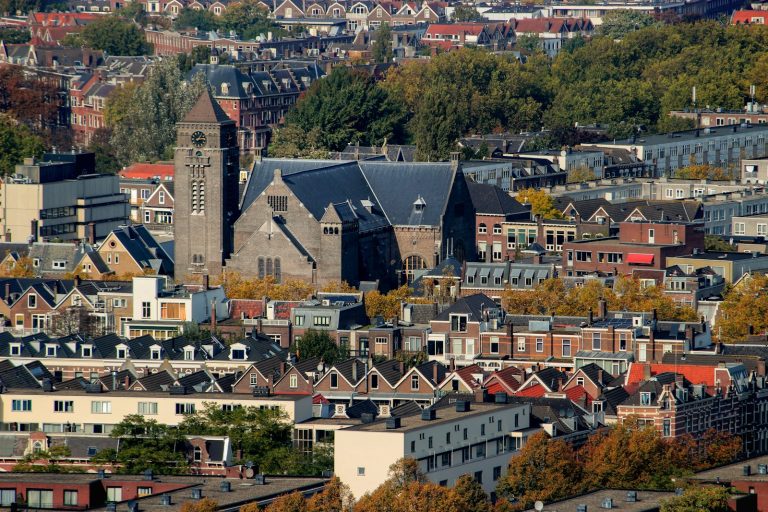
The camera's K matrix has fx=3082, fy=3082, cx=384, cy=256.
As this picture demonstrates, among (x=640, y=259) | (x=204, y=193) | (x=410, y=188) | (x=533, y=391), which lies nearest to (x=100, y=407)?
(x=533, y=391)

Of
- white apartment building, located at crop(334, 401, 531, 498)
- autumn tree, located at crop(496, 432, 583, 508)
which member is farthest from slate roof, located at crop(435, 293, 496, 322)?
autumn tree, located at crop(496, 432, 583, 508)

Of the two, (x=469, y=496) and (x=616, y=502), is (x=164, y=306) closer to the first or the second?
(x=469, y=496)

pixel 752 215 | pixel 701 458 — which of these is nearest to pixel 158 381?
pixel 701 458

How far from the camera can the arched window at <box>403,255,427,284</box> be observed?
15538cm

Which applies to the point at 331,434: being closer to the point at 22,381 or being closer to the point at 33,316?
the point at 22,381

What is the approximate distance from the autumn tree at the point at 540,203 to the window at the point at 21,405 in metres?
61.9

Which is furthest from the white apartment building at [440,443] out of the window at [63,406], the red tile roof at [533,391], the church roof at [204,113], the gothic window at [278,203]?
the church roof at [204,113]

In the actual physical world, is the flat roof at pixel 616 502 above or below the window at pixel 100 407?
below

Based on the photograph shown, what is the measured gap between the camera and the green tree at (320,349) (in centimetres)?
13012

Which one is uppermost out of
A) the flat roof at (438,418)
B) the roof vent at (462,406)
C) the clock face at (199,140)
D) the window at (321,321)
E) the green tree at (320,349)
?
the clock face at (199,140)

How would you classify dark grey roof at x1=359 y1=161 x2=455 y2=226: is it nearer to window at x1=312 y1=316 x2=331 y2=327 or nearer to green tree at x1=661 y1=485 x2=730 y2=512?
window at x1=312 y1=316 x2=331 y2=327

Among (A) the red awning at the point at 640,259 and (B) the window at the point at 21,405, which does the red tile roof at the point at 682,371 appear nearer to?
(B) the window at the point at 21,405

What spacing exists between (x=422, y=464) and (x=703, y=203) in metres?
80.2

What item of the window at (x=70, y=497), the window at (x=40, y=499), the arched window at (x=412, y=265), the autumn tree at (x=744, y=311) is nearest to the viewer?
the window at (x=70, y=497)
